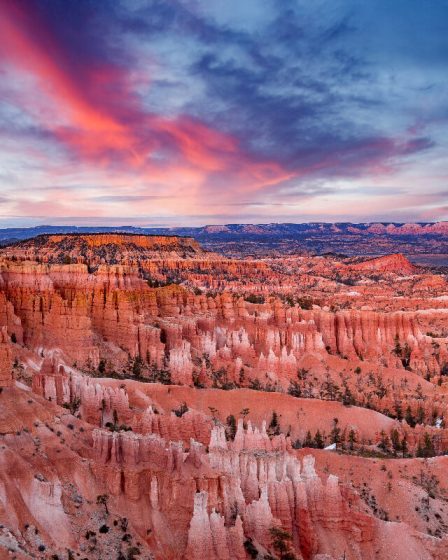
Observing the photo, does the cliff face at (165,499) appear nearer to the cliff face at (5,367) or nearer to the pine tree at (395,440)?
the cliff face at (5,367)

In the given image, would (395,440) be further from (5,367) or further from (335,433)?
(5,367)

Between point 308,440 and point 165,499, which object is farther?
point 308,440

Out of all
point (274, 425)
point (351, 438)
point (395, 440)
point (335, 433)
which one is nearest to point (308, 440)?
point (335, 433)

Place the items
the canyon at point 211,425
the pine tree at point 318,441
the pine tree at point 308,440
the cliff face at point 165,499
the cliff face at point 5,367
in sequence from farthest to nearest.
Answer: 1. the pine tree at point 308,440
2. the pine tree at point 318,441
3. the cliff face at point 5,367
4. the canyon at point 211,425
5. the cliff face at point 165,499

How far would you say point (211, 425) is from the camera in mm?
33406

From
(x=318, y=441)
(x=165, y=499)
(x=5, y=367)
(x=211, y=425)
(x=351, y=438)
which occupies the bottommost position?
(x=351, y=438)

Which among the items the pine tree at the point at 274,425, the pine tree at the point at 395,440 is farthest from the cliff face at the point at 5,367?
the pine tree at the point at 395,440

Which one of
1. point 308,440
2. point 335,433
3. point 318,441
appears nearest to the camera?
point 318,441

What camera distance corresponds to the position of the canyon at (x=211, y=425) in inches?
792

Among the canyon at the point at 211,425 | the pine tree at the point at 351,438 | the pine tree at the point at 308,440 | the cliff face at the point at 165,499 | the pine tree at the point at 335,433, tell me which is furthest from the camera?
the pine tree at the point at 335,433

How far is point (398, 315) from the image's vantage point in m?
67.7

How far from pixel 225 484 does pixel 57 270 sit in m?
45.3

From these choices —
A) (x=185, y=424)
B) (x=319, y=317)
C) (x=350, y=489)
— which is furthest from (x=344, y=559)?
(x=319, y=317)

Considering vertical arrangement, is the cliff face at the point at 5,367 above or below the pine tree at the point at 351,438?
above
